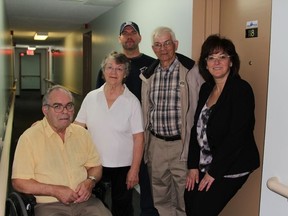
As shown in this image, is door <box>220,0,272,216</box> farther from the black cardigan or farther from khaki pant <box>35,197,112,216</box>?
khaki pant <box>35,197,112,216</box>

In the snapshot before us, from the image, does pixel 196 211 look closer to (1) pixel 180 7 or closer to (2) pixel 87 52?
(1) pixel 180 7

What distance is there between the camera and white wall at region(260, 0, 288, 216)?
1.73 meters

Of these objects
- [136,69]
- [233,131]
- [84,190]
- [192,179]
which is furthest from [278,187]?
[136,69]

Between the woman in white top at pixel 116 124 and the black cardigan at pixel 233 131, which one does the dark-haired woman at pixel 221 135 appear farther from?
the woman in white top at pixel 116 124

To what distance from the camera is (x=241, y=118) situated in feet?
6.07

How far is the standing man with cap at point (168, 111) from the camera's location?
233 centimetres

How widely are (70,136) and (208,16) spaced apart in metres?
1.48

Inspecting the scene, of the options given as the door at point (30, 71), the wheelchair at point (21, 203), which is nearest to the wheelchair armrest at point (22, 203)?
the wheelchair at point (21, 203)

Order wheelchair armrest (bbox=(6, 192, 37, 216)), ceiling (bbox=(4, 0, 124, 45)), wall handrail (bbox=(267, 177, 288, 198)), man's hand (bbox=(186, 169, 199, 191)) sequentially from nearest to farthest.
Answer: wall handrail (bbox=(267, 177, 288, 198)) < wheelchair armrest (bbox=(6, 192, 37, 216)) < man's hand (bbox=(186, 169, 199, 191)) < ceiling (bbox=(4, 0, 124, 45))

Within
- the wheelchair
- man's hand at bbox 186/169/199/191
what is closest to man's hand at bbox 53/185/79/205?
the wheelchair

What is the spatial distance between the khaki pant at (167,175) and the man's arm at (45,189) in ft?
2.42

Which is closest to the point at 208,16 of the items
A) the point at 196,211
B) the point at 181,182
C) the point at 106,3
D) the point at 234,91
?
the point at 234,91

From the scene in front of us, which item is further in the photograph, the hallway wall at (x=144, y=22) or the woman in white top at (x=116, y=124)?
the hallway wall at (x=144, y=22)

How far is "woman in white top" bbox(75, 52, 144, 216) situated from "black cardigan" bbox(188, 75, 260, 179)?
0.60 metres
